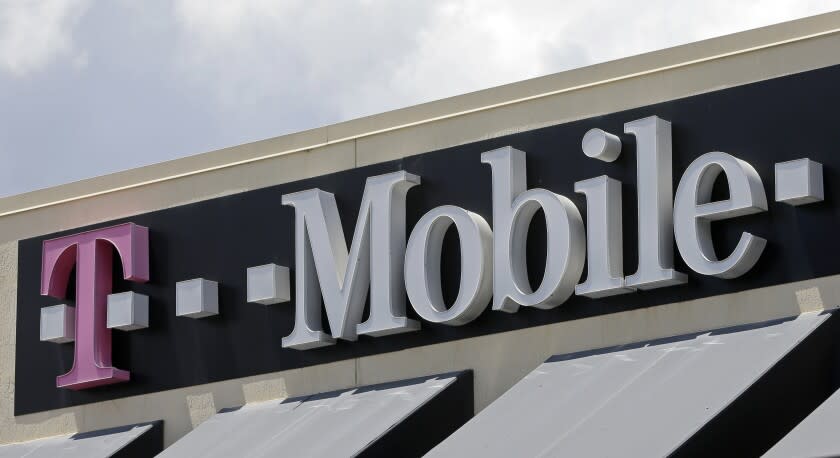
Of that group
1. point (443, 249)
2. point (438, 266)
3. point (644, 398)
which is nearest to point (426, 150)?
point (443, 249)

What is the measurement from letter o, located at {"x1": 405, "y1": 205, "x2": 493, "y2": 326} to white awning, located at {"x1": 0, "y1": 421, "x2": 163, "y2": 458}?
3.06 meters

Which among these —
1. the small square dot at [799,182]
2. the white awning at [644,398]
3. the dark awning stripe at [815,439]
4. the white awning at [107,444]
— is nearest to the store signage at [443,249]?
the small square dot at [799,182]

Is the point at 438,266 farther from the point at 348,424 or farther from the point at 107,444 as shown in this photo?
the point at 107,444

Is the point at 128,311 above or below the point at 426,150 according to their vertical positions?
below

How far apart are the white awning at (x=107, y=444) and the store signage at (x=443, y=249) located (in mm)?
430

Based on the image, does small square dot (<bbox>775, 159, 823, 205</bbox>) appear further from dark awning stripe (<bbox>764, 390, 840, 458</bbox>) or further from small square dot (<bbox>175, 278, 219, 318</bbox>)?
small square dot (<bbox>175, 278, 219, 318</bbox>)

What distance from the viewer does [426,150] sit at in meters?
15.5

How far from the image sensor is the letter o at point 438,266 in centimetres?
1462

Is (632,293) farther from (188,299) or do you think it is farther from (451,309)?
(188,299)

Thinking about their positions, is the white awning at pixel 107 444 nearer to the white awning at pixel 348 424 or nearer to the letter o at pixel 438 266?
the white awning at pixel 348 424

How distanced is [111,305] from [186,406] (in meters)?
1.27

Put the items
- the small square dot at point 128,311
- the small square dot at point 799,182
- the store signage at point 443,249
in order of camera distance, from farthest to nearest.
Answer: the small square dot at point 128,311, the store signage at point 443,249, the small square dot at point 799,182

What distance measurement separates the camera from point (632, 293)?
14016mm

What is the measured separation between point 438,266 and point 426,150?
1.09 meters
